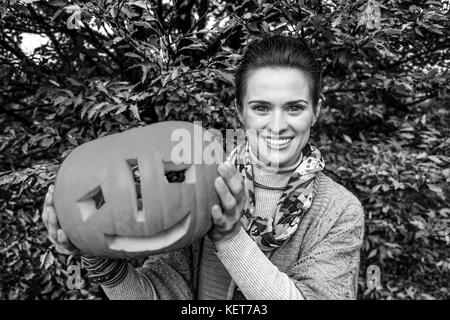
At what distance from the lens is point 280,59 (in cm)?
143

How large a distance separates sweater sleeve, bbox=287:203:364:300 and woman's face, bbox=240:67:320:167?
0.27 metres

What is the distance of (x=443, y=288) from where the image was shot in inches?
139

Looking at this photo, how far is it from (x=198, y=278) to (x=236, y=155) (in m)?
0.44

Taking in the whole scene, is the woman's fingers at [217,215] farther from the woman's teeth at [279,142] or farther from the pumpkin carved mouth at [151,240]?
the woman's teeth at [279,142]

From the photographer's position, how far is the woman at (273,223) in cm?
123

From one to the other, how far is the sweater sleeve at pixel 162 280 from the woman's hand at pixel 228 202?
350 mm

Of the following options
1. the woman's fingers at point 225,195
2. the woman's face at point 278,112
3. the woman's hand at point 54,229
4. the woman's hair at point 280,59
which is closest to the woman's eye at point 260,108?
the woman's face at point 278,112

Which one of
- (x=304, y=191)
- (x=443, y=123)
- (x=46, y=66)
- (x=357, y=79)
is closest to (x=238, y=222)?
(x=304, y=191)

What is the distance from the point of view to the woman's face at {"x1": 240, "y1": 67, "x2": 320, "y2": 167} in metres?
1.38

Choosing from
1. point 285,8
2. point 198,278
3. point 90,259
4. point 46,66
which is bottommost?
point 198,278

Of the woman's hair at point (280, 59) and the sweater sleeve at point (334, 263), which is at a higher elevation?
the woman's hair at point (280, 59)

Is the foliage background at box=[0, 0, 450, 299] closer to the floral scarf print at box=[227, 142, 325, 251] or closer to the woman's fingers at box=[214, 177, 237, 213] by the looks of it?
the floral scarf print at box=[227, 142, 325, 251]

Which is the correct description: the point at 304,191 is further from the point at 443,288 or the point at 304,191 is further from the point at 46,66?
the point at 443,288

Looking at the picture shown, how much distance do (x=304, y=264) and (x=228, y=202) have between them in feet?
1.13
